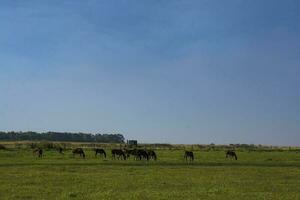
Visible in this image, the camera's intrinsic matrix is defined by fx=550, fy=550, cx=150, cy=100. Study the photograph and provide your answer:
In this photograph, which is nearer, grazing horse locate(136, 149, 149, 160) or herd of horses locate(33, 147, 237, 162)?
herd of horses locate(33, 147, 237, 162)

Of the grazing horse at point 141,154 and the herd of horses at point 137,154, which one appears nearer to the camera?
the herd of horses at point 137,154

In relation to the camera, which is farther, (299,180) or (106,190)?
(299,180)

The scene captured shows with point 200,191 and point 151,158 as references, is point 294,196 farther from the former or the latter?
point 151,158

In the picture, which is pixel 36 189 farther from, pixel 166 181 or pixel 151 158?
pixel 151 158

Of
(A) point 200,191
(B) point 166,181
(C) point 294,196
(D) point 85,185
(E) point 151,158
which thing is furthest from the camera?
(E) point 151,158

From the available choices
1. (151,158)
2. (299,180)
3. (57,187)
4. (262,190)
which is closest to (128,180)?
(57,187)

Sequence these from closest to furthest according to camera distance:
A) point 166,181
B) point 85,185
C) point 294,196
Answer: point 294,196
point 85,185
point 166,181

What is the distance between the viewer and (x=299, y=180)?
3212 cm

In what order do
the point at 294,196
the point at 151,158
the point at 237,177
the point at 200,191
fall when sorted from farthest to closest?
1. the point at 151,158
2. the point at 237,177
3. the point at 200,191
4. the point at 294,196

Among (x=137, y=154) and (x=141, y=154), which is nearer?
(x=141, y=154)

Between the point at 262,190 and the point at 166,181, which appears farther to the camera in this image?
the point at 166,181

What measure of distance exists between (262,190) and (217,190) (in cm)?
249

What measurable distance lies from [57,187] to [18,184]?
8.44ft

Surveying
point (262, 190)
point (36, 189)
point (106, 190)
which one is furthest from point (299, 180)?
point (36, 189)
